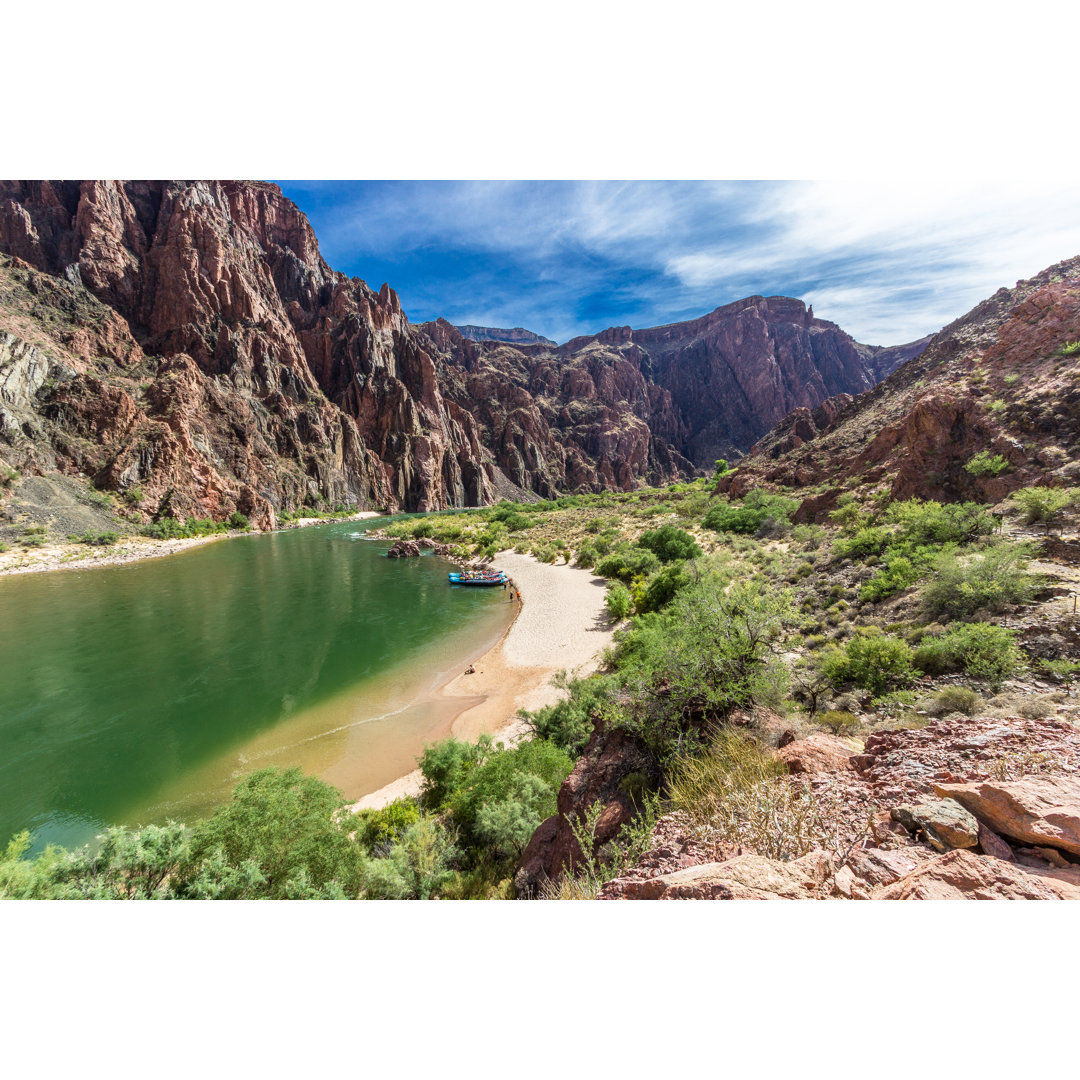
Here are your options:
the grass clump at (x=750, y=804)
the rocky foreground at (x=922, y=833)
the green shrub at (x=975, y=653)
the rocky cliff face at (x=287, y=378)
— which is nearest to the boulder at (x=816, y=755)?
the rocky foreground at (x=922, y=833)

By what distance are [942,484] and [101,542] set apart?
181ft

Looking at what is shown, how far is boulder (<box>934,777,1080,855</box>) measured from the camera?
2467mm

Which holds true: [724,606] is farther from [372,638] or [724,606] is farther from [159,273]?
[159,273]

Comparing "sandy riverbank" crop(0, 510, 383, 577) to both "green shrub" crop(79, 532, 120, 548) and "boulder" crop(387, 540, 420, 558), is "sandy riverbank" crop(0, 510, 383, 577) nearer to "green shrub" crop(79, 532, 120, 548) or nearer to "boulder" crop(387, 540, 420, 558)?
"green shrub" crop(79, 532, 120, 548)

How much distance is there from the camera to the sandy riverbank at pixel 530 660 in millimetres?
11180

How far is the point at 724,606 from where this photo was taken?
643cm

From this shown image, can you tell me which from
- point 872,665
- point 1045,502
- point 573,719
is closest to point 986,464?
point 1045,502

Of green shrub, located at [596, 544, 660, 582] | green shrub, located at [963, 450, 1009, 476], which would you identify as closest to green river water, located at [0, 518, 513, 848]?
green shrub, located at [596, 544, 660, 582]

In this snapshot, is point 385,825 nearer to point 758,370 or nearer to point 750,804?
point 750,804

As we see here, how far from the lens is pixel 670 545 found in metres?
23.3

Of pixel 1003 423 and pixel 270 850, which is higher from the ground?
pixel 1003 423

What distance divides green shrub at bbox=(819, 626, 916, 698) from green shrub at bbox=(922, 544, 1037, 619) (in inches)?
59.9

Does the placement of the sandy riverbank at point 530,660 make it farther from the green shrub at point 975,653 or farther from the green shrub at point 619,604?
the green shrub at point 975,653

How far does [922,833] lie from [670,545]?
69.6 feet
